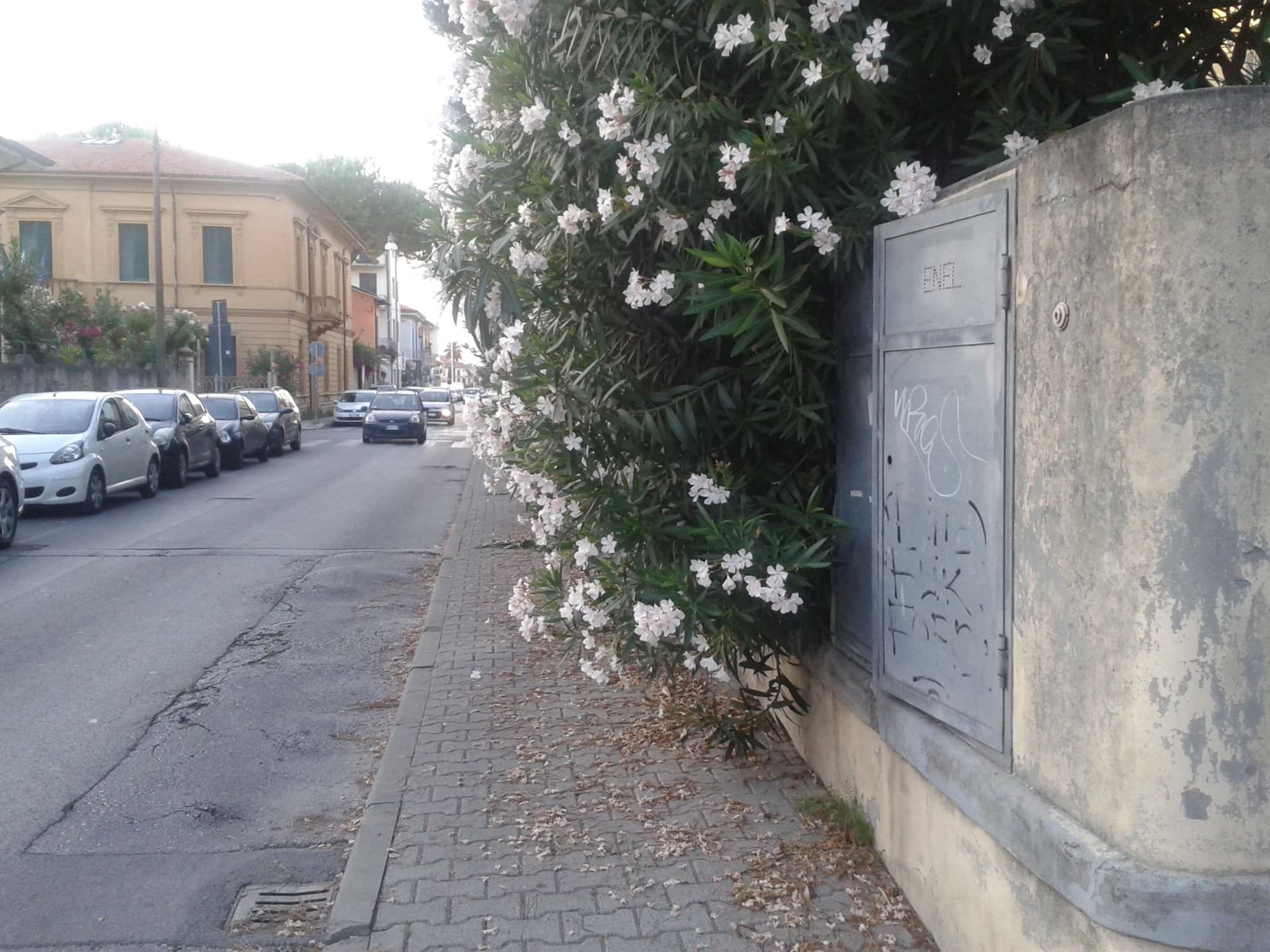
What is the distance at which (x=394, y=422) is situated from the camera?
36.9m

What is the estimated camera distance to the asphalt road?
487 cm

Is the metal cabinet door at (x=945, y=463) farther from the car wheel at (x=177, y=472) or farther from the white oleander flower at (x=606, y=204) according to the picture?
the car wheel at (x=177, y=472)

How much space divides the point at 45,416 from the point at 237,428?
27.9 feet

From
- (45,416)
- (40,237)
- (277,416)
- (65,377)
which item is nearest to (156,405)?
(45,416)

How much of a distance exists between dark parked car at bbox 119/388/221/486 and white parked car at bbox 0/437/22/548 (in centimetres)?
634

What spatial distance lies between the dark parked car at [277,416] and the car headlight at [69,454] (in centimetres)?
1274

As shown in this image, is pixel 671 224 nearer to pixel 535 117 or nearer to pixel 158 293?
pixel 535 117

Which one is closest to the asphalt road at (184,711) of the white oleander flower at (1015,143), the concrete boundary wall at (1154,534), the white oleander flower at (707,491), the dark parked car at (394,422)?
the white oleander flower at (707,491)

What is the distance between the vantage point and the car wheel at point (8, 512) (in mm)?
13320

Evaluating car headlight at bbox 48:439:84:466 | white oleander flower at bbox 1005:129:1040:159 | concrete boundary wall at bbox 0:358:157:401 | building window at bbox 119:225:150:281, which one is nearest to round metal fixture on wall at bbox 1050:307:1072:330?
white oleander flower at bbox 1005:129:1040:159

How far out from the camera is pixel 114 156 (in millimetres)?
53594

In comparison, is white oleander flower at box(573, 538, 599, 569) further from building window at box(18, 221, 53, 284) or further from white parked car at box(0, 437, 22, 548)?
building window at box(18, 221, 53, 284)

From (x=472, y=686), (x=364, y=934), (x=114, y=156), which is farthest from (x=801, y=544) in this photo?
(x=114, y=156)

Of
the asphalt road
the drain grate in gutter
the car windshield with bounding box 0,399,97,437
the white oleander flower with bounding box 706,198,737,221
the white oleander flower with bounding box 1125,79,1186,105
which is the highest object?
the white oleander flower with bounding box 1125,79,1186,105
